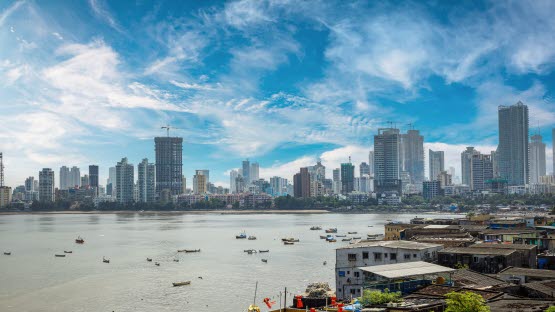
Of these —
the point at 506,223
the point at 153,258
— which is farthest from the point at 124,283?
the point at 506,223

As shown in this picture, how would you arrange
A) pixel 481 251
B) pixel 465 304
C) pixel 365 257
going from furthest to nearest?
1. pixel 365 257
2. pixel 481 251
3. pixel 465 304

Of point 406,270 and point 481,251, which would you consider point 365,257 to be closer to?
point 406,270

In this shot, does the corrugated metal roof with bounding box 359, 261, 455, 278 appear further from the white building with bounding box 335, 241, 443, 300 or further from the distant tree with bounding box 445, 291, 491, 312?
the distant tree with bounding box 445, 291, 491, 312

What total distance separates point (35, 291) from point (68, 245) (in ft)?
125

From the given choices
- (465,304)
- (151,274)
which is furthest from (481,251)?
(151,274)

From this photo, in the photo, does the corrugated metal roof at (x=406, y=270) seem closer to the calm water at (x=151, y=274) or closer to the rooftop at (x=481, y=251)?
the rooftop at (x=481, y=251)

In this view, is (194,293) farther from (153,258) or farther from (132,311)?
(153,258)

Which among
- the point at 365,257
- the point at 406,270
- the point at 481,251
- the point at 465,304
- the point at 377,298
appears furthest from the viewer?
→ the point at 365,257

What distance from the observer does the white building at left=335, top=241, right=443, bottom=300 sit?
2906 cm

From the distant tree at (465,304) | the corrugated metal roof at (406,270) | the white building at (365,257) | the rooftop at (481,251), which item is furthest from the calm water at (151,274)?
the distant tree at (465,304)

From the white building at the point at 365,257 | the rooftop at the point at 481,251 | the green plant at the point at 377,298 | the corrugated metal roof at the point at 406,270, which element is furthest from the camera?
the white building at the point at 365,257

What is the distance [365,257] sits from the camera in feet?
98.8

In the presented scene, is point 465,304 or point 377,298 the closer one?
point 465,304

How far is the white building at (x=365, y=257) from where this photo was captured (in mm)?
29062
